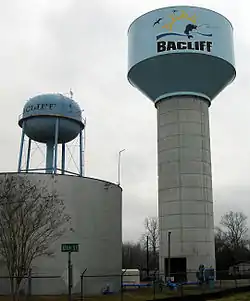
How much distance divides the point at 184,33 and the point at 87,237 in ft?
55.9

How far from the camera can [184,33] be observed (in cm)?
3500

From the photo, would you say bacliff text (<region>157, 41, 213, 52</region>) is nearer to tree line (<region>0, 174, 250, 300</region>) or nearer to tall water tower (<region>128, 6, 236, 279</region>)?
tall water tower (<region>128, 6, 236, 279</region>)

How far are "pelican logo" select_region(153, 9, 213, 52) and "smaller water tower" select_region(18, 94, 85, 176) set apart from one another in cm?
822

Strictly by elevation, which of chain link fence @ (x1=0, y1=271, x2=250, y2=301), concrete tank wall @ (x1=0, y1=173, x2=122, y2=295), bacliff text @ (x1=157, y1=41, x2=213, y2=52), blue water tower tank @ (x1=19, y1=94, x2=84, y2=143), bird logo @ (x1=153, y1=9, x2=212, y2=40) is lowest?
chain link fence @ (x1=0, y1=271, x2=250, y2=301)

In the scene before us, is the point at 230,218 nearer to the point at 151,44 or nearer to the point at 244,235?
the point at 244,235

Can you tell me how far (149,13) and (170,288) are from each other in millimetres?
20814

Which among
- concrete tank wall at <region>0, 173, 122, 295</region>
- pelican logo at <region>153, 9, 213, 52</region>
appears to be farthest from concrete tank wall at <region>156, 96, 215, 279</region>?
concrete tank wall at <region>0, 173, 122, 295</region>

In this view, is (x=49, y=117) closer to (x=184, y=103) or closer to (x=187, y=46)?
(x=184, y=103)

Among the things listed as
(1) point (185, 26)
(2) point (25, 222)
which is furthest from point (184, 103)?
(2) point (25, 222)

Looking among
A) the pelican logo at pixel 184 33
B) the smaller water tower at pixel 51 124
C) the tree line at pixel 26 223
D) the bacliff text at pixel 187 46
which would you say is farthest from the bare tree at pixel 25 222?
the pelican logo at pixel 184 33

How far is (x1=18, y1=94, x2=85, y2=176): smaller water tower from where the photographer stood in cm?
3219

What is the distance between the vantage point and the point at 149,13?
1437 inches

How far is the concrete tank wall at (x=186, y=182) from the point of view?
113ft

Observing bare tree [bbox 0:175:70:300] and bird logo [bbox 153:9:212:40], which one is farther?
bird logo [bbox 153:9:212:40]
